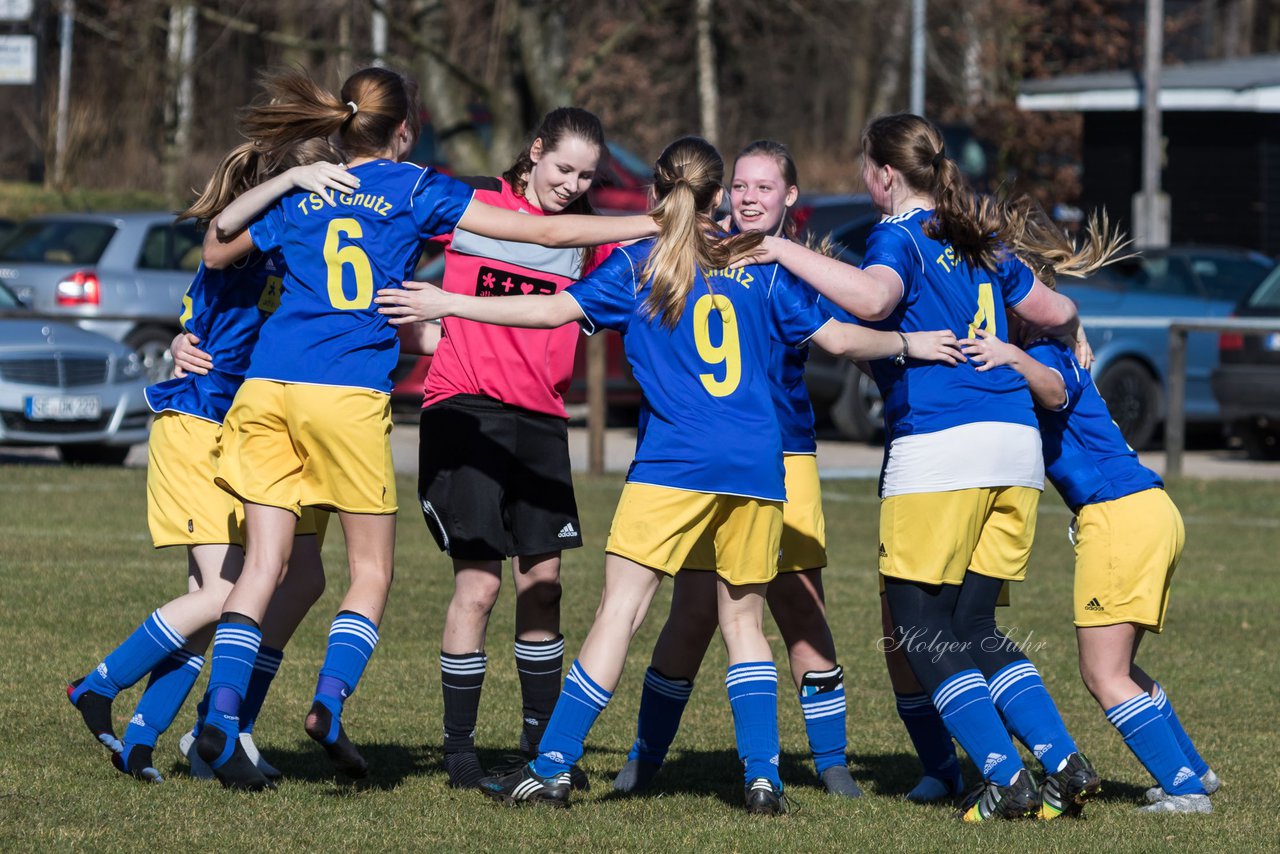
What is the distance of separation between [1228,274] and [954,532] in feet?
46.4

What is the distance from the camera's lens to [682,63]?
4734cm

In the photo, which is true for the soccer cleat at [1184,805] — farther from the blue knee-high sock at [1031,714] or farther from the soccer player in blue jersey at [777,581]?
the soccer player in blue jersey at [777,581]

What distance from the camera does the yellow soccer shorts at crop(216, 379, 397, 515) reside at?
546 centimetres

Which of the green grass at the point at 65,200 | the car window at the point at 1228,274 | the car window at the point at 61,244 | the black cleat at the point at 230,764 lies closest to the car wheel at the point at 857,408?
the car window at the point at 1228,274

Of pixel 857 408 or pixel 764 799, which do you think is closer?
pixel 764 799

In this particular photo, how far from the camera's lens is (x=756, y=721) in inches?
219

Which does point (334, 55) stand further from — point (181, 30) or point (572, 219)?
point (572, 219)

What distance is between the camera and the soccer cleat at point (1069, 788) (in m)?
5.46

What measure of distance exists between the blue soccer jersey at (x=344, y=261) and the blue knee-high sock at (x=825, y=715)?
5.69 ft

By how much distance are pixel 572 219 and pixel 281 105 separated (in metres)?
0.91

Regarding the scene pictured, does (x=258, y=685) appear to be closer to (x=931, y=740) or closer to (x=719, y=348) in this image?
(x=719, y=348)

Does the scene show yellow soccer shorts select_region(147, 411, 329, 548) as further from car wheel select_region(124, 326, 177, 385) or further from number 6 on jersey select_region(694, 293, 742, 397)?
car wheel select_region(124, 326, 177, 385)

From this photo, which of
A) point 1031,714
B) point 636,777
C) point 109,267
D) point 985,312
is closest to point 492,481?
point 636,777

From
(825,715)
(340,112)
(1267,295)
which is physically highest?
(340,112)
